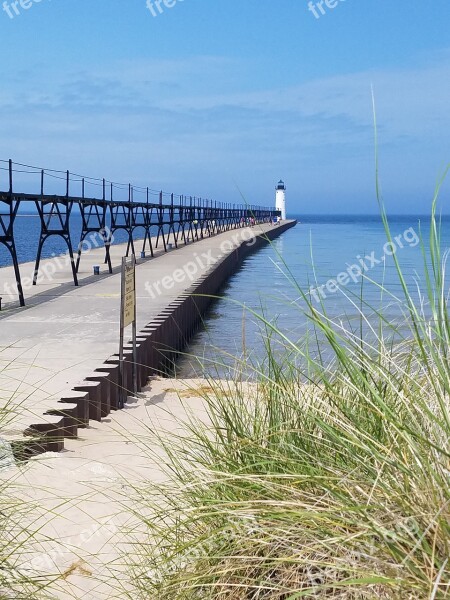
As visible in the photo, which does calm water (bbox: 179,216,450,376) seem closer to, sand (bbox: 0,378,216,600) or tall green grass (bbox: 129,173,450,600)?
sand (bbox: 0,378,216,600)

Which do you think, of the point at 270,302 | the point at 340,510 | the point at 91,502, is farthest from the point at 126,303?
the point at 270,302

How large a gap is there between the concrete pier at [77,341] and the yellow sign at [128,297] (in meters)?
0.60

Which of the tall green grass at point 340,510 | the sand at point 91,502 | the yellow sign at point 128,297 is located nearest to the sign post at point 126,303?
the yellow sign at point 128,297

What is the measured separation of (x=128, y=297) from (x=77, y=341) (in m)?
3.67

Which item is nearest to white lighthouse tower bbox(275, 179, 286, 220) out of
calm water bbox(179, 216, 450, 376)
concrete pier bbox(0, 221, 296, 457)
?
calm water bbox(179, 216, 450, 376)

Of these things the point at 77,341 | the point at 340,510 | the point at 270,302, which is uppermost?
the point at 340,510

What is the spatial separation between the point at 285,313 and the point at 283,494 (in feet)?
78.7

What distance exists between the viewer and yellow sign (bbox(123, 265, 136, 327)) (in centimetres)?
1002

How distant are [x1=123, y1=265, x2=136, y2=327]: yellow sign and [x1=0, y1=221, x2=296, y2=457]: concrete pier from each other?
1.98ft

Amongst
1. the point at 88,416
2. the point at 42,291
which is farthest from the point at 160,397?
the point at 42,291

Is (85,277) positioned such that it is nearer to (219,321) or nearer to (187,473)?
(219,321)

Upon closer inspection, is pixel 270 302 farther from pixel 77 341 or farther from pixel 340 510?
pixel 340 510

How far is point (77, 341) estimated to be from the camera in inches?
537

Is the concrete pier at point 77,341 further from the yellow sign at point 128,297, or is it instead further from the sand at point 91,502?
the yellow sign at point 128,297
